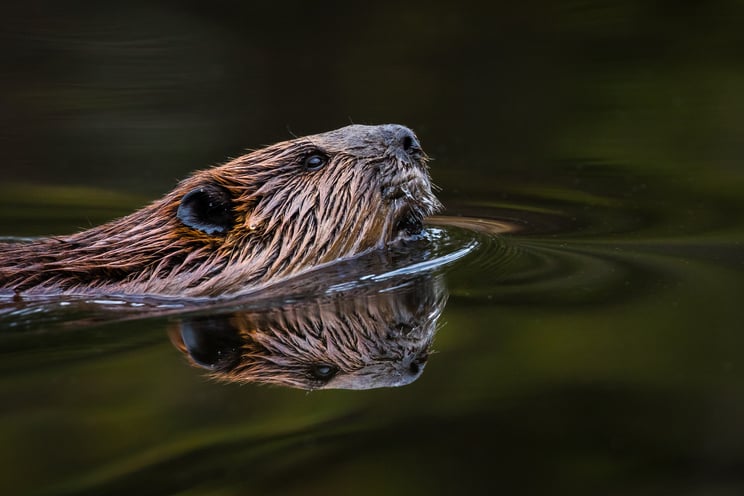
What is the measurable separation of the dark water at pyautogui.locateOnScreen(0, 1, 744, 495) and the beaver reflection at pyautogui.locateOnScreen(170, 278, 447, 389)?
2cm

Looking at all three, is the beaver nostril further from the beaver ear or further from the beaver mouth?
the beaver mouth

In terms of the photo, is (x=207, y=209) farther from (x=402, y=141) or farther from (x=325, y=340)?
(x=325, y=340)

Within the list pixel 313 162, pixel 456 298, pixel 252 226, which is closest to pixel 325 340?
pixel 456 298

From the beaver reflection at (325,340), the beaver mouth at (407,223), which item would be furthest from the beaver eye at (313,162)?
the beaver reflection at (325,340)

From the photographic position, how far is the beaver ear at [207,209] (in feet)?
15.7

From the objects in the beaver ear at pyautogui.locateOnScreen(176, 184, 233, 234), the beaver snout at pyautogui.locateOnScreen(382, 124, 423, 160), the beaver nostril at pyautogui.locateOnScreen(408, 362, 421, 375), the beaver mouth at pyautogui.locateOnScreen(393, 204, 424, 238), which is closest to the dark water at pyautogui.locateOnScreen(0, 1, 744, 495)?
the beaver nostril at pyautogui.locateOnScreen(408, 362, 421, 375)

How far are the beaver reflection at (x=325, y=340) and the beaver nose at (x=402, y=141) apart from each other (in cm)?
73

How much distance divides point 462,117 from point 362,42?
3.04 m

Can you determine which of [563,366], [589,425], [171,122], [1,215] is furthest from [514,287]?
[171,122]

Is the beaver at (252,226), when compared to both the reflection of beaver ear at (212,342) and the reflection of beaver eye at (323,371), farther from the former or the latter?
the reflection of beaver eye at (323,371)

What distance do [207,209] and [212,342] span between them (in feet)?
3.25

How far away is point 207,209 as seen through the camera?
4.86 m

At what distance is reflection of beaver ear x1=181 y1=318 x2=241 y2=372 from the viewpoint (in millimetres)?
3787

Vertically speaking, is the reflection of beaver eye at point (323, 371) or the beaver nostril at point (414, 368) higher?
the reflection of beaver eye at point (323, 371)
